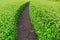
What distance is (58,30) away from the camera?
1283 centimetres

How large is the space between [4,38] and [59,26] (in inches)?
141

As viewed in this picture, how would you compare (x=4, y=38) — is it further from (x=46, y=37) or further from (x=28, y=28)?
(x=28, y=28)

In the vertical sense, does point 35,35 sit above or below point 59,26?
below

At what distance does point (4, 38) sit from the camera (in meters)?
12.6

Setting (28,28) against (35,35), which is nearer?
(35,35)

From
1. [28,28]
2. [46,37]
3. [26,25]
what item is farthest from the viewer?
[26,25]

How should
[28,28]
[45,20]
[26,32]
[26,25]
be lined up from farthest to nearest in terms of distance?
[26,25] → [28,28] → [26,32] → [45,20]

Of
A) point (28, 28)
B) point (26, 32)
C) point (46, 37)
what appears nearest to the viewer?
point (46, 37)

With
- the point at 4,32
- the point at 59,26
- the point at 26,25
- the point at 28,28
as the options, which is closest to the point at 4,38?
the point at 4,32

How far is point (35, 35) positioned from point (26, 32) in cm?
118

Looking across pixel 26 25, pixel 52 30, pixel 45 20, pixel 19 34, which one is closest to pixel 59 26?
pixel 52 30

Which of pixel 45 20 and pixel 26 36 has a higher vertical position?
pixel 45 20

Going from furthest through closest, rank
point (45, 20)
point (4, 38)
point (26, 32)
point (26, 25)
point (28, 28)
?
point (26, 25), point (28, 28), point (26, 32), point (45, 20), point (4, 38)

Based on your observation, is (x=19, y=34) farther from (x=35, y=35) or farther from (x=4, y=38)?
(x=4, y=38)
